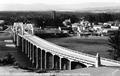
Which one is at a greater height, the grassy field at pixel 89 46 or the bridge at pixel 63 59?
the bridge at pixel 63 59

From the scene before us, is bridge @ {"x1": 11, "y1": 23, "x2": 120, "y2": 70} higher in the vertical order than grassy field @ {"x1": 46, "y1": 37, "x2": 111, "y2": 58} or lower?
higher

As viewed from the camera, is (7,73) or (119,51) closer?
(7,73)

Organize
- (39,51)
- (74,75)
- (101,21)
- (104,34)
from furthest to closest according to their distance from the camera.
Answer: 1. (101,21)
2. (104,34)
3. (39,51)
4. (74,75)

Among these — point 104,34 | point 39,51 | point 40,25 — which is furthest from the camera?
point 40,25

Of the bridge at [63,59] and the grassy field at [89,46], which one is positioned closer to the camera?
Result: the bridge at [63,59]

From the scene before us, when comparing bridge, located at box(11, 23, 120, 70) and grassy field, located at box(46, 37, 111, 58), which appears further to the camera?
grassy field, located at box(46, 37, 111, 58)

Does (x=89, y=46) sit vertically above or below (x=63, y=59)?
below

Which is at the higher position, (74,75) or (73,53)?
(74,75)

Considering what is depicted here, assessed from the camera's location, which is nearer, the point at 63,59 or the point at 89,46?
the point at 63,59

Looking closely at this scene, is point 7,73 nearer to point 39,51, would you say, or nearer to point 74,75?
point 74,75

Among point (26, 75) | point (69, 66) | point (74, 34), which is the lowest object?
point (74, 34)

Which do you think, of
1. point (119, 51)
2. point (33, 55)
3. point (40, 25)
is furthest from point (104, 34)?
point (119, 51)
